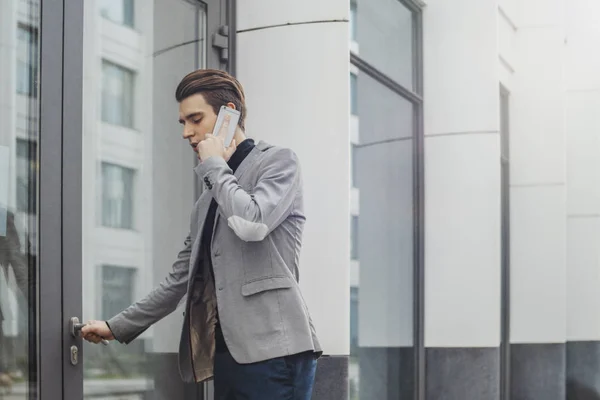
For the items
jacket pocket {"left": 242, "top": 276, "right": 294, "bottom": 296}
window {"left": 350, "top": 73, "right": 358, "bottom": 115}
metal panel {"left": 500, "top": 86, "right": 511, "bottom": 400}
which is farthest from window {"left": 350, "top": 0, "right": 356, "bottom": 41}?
metal panel {"left": 500, "top": 86, "right": 511, "bottom": 400}

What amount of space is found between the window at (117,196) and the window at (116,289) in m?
0.20

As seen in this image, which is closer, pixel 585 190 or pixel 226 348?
pixel 226 348

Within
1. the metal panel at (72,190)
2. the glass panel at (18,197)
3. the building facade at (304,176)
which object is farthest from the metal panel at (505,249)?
the glass panel at (18,197)

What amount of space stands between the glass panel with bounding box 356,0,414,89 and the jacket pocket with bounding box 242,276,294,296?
4.33 metres

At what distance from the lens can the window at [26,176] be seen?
13.3 ft

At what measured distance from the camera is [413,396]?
901 cm

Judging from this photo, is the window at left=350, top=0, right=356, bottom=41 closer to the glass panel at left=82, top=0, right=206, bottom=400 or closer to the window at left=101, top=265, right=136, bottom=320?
the glass panel at left=82, top=0, right=206, bottom=400

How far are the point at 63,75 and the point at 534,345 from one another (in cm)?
921

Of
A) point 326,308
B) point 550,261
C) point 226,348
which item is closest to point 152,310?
point 226,348

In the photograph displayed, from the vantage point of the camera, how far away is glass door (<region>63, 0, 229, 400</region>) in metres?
4.49

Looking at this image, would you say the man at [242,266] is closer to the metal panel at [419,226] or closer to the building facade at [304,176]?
the building facade at [304,176]

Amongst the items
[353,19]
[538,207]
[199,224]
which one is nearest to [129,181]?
[199,224]

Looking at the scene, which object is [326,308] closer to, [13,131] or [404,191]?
[13,131]

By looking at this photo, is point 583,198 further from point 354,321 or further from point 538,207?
point 354,321
